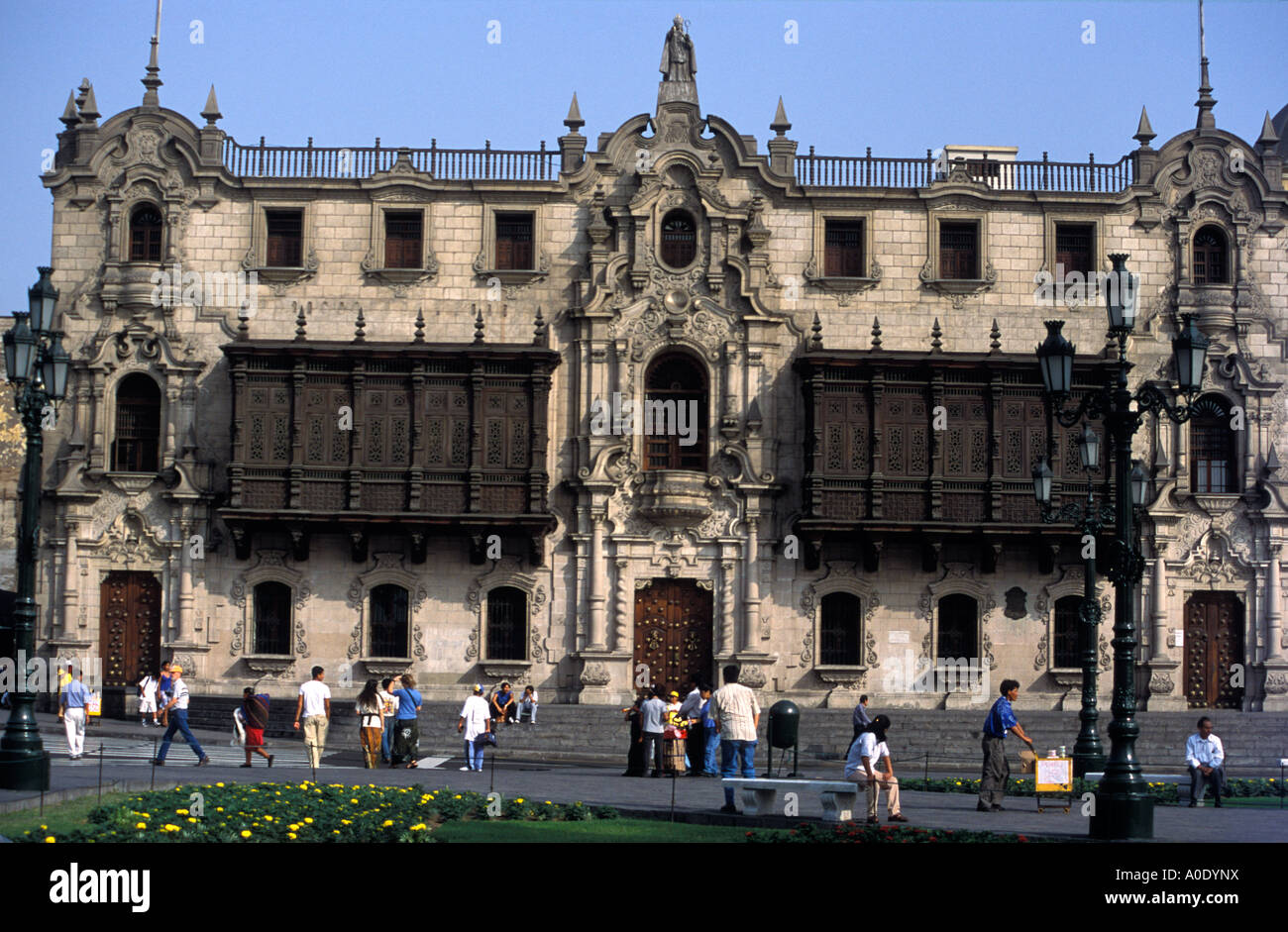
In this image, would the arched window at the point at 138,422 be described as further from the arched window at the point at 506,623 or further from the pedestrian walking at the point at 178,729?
the pedestrian walking at the point at 178,729

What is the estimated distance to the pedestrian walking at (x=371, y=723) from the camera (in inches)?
1065

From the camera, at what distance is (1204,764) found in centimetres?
2548

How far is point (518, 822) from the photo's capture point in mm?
19453

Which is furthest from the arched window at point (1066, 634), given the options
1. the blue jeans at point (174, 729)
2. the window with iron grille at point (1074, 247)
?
the blue jeans at point (174, 729)

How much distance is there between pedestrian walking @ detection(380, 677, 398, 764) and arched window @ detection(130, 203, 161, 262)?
56.1 feet

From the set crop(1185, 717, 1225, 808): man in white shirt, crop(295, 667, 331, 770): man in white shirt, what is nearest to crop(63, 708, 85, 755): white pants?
crop(295, 667, 331, 770): man in white shirt

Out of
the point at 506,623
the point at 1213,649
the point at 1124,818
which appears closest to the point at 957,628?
the point at 1213,649

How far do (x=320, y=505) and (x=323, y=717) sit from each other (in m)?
13.8

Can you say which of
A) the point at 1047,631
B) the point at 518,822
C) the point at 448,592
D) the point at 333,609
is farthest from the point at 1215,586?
the point at 518,822

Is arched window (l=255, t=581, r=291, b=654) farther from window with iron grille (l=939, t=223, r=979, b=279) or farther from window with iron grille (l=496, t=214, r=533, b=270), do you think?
window with iron grille (l=939, t=223, r=979, b=279)

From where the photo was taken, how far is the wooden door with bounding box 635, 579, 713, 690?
40094mm
